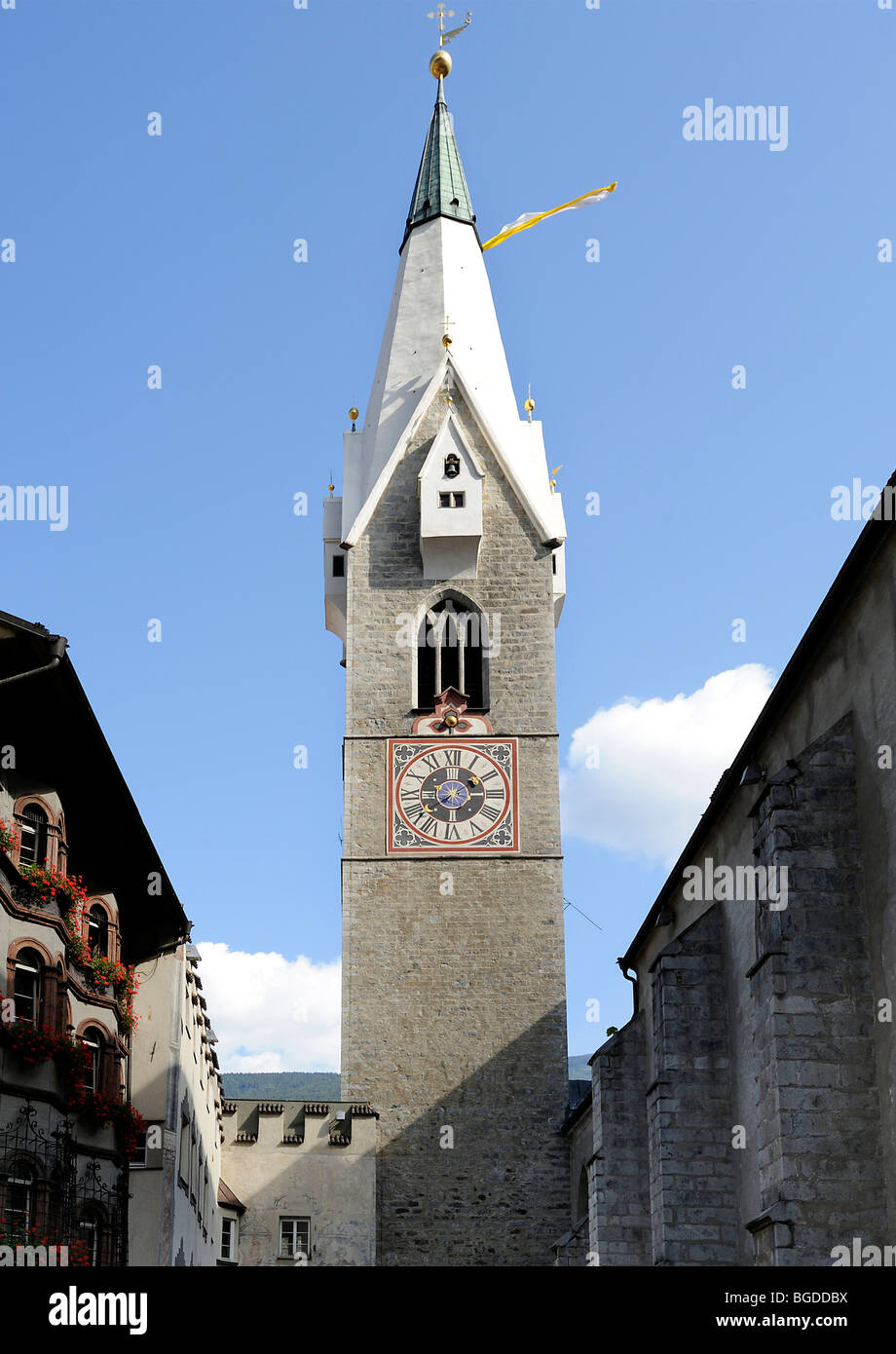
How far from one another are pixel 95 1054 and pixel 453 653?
2236 centimetres

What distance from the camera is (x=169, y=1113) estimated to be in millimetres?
26406

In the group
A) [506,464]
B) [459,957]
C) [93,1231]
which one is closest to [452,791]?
[459,957]

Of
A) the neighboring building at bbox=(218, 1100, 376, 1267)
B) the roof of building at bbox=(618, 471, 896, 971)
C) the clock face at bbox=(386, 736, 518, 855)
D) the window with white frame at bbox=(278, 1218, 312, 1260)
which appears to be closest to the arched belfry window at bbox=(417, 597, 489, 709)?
the clock face at bbox=(386, 736, 518, 855)

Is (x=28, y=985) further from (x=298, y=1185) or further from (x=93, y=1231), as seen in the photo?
(x=298, y=1185)

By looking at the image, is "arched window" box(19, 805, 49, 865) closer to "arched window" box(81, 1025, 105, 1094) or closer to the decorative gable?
"arched window" box(81, 1025, 105, 1094)

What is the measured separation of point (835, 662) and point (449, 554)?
2655cm

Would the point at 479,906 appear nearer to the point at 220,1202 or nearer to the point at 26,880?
the point at 220,1202

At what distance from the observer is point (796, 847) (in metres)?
18.4

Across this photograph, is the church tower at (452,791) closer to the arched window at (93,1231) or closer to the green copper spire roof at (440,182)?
the green copper spire roof at (440,182)

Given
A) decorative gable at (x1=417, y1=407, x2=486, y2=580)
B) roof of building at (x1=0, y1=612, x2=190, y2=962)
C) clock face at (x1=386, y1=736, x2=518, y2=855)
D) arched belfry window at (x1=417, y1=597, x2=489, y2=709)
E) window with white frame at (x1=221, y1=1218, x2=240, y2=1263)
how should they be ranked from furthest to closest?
decorative gable at (x1=417, y1=407, x2=486, y2=580)
arched belfry window at (x1=417, y1=597, x2=489, y2=709)
clock face at (x1=386, y1=736, x2=518, y2=855)
window with white frame at (x1=221, y1=1218, x2=240, y2=1263)
roof of building at (x1=0, y1=612, x2=190, y2=962)

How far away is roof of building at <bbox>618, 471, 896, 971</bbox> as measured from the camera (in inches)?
693

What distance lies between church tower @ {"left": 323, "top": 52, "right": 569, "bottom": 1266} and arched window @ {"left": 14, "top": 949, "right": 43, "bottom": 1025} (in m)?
18.4

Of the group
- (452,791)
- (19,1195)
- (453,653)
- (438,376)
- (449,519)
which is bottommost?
(19,1195)
